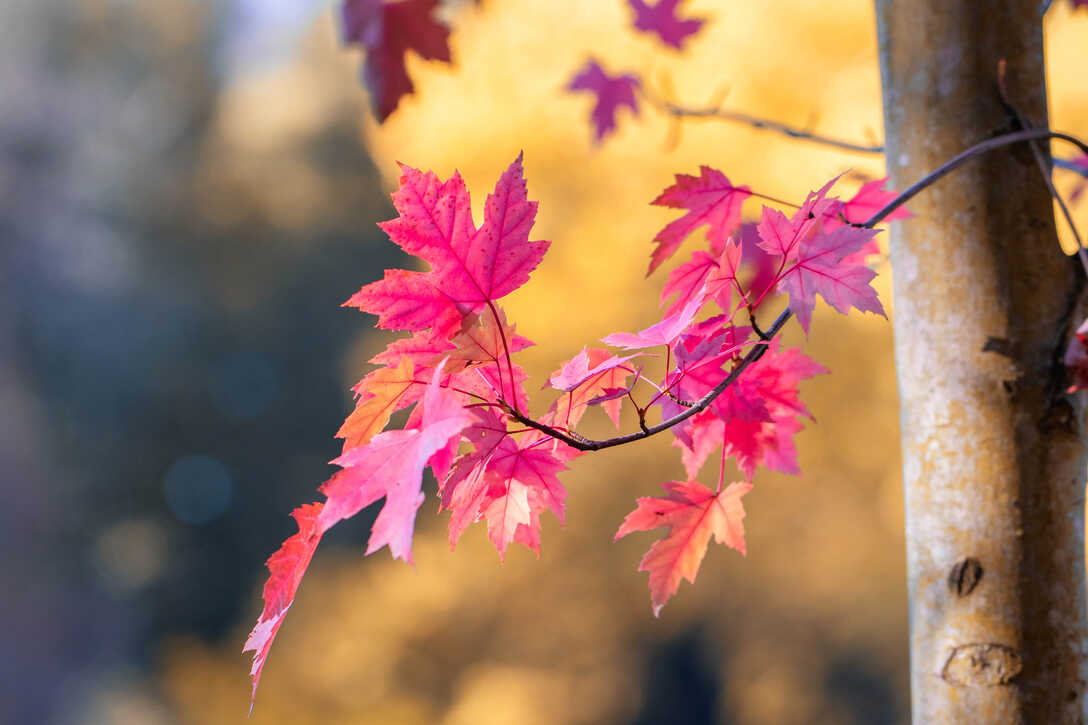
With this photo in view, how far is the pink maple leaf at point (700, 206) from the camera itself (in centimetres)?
49

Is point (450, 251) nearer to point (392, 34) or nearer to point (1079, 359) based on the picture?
point (1079, 359)

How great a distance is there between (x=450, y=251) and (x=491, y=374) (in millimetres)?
81

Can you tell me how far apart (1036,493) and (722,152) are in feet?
3.98

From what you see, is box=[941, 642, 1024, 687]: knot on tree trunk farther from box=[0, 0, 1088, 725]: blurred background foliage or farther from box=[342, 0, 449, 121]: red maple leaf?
box=[0, 0, 1088, 725]: blurred background foliage

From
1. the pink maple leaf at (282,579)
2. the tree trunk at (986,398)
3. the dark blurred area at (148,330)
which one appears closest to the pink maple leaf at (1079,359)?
the tree trunk at (986,398)

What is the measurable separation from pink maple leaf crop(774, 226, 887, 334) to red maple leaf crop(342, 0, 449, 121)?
525 mm

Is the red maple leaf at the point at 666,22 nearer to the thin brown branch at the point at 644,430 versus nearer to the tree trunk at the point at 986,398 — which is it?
the tree trunk at the point at 986,398

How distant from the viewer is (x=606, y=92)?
4.26 feet

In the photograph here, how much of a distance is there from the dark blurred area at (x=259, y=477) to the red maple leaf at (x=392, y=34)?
76 cm

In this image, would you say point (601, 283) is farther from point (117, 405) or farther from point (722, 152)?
point (117, 405)

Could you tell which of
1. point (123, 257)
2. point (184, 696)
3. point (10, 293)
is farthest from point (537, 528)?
point (10, 293)

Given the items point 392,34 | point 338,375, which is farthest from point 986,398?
point 338,375

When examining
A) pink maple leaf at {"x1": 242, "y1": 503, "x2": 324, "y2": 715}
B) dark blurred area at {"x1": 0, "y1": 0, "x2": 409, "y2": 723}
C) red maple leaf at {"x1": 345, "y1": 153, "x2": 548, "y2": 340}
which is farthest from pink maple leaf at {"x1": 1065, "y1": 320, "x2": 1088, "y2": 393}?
dark blurred area at {"x1": 0, "y1": 0, "x2": 409, "y2": 723}

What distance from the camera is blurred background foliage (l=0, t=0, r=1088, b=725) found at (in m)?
1.44
